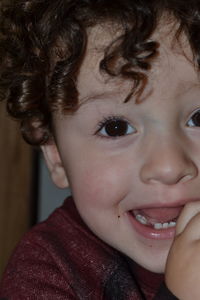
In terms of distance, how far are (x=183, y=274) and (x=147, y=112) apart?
22cm

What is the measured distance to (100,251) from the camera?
1.05 metres

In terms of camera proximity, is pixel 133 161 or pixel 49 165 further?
pixel 49 165

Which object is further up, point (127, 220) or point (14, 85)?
point (14, 85)

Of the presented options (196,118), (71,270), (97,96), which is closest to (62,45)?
(97,96)

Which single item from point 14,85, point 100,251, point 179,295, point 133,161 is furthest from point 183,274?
point 14,85

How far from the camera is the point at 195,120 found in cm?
88

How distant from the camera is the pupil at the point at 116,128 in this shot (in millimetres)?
923

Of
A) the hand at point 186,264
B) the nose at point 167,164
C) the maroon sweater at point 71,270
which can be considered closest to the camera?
the hand at point 186,264

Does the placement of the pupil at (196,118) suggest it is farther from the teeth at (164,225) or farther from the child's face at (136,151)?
the teeth at (164,225)

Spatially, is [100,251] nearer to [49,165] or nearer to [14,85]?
[49,165]

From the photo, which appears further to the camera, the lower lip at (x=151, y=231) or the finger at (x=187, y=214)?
the lower lip at (x=151, y=231)

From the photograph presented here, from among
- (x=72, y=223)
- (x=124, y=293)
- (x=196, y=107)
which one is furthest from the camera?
(x=72, y=223)

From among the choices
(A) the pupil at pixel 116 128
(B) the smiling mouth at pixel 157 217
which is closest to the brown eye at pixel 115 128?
(A) the pupil at pixel 116 128

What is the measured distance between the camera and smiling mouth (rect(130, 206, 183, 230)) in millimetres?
915
